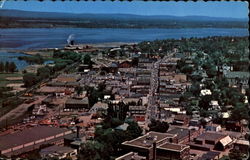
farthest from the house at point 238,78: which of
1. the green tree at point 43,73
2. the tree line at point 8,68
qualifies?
the tree line at point 8,68

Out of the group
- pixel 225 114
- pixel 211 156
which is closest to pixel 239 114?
pixel 225 114

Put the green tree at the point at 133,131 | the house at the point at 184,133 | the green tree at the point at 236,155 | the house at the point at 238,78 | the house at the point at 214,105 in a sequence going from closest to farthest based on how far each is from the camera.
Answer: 1. the green tree at the point at 236,155
2. the green tree at the point at 133,131
3. the house at the point at 184,133
4. the house at the point at 214,105
5. the house at the point at 238,78

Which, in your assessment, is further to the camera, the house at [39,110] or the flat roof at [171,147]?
the house at [39,110]

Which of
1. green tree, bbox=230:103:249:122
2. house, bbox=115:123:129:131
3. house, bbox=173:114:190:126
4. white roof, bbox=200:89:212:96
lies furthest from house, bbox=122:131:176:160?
white roof, bbox=200:89:212:96

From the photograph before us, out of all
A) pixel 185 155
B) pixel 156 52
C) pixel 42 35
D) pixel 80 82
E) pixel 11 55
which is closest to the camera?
pixel 185 155

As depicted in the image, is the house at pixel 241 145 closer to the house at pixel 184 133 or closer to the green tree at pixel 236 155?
the green tree at pixel 236 155

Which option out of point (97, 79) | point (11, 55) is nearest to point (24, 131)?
point (97, 79)

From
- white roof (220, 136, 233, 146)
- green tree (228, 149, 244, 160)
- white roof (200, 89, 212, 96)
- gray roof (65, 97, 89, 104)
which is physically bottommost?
gray roof (65, 97, 89, 104)

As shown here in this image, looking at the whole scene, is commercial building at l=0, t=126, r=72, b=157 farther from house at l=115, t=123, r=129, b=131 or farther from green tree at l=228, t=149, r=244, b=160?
green tree at l=228, t=149, r=244, b=160

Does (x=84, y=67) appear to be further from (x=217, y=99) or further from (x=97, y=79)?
(x=217, y=99)
